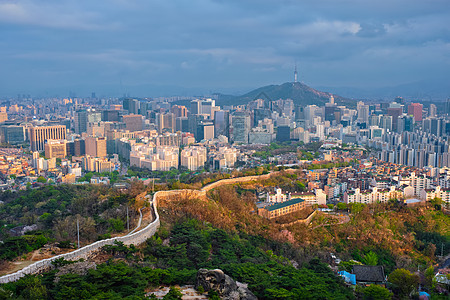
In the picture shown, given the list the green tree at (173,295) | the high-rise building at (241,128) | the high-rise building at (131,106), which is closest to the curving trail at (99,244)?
the green tree at (173,295)

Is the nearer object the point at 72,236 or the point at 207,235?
the point at 72,236

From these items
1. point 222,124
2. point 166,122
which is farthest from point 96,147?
point 166,122

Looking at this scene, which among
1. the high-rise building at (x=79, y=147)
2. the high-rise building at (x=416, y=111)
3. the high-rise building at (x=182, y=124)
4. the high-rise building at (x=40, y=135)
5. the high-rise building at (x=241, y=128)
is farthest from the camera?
the high-rise building at (x=416, y=111)

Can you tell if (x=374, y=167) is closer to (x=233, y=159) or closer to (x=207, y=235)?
(x=233, y=159)

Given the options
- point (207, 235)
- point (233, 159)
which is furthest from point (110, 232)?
point (233, 159)

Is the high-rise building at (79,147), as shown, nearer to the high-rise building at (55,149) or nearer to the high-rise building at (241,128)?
the high-rise building at (55,149)

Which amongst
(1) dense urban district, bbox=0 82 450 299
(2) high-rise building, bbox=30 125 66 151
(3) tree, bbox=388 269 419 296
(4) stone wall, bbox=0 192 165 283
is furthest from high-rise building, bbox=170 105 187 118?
(3) tree, bbox=388 269 419 296

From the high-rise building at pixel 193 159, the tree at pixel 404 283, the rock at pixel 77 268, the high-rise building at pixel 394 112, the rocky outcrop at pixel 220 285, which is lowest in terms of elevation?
the high-rise building at pixel 193 159
